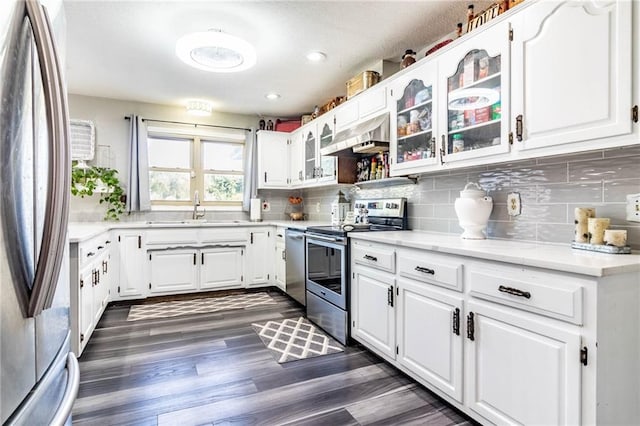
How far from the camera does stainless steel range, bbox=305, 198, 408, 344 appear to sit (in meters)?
2.67

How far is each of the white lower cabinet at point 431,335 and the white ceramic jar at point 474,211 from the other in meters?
0.50

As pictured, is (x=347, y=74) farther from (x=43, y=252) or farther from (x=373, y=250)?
(x=43, y=252)

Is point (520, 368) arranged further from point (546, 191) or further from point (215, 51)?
point (215, 51)

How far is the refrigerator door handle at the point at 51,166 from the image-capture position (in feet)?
2.51

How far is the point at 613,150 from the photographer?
160 centimetres

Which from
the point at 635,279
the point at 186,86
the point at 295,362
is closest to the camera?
the point at 635,279

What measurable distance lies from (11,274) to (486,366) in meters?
1.76

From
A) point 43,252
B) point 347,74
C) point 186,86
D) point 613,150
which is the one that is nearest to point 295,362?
point 43,252

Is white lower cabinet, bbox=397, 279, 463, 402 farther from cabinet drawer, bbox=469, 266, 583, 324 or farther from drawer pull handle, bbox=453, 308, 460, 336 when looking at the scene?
cabinet drawer, bbox=469, 266, 583, 324

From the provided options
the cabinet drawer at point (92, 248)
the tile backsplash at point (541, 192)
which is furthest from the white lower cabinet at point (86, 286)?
the tile backsplash at point (541, 192)

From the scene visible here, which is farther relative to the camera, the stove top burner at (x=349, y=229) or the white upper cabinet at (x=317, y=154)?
the white upper cabinet at (x=317, y=154)

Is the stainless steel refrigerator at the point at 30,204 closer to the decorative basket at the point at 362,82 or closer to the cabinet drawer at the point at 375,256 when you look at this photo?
the cabinet drawer at the point at 375,256

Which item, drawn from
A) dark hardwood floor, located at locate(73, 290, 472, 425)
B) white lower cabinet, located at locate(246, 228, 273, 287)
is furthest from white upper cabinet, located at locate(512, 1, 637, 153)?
white lower cabinet, located at locate(246, 228, 273, 287)

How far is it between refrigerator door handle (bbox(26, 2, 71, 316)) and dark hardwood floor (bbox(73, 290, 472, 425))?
127 centimetres
